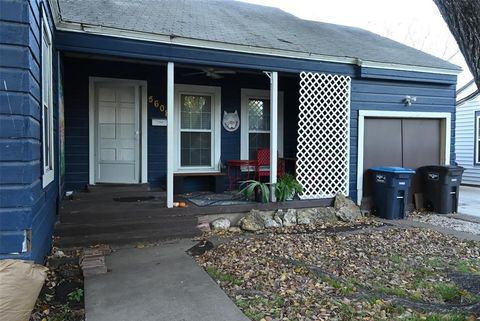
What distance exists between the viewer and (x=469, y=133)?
12.9 m

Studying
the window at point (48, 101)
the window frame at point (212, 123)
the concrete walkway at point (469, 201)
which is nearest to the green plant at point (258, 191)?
the window frame at point (212, 123)

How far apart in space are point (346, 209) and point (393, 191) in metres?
0.92

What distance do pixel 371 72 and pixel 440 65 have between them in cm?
182

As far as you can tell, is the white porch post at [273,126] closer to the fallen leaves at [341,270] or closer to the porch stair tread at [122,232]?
the fallen leaves at [341,270]

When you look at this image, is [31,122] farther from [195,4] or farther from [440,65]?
[440,65]

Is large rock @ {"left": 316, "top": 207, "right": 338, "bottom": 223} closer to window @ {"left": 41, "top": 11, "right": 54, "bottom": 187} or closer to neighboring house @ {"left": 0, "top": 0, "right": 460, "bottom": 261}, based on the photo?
neighboring house @ {"left": 0, "top": 0, "right": 460, "bottom": 261}

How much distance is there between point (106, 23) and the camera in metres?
5.43

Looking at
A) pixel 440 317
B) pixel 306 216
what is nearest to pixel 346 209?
pixel 306 216

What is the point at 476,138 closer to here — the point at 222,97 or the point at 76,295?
the point at 222,97

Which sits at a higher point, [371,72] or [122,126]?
[371,72]

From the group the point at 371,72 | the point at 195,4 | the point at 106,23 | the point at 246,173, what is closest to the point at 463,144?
the point at 371,72

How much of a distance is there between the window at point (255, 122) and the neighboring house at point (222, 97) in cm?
2

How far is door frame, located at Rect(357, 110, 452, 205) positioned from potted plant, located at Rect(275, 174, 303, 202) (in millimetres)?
1454

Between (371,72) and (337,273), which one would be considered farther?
(371,72)
